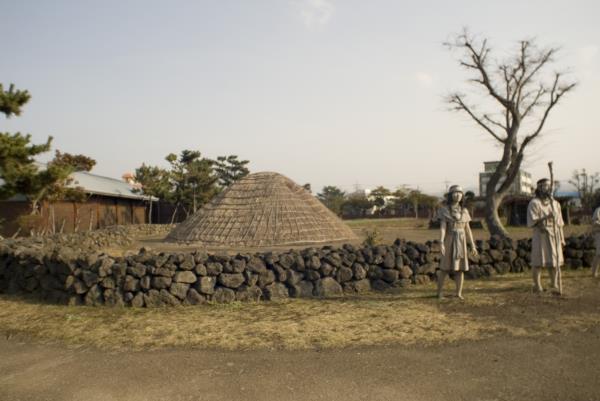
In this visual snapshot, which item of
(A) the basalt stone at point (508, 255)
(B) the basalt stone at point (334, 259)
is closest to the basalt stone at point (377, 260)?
(B) the basalt stone at point (334, 259)

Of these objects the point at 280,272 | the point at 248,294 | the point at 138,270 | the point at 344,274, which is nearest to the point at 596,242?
the point at 344,274

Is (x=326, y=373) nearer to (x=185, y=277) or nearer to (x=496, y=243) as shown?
(x=185, y=277)

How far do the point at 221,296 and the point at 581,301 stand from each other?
5.63 metres

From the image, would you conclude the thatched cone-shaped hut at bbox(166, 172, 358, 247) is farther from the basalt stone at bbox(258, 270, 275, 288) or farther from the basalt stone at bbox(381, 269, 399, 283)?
the basalt stone at bbox(258, 270, 275, 288)

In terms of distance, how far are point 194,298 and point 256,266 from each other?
3.73ft

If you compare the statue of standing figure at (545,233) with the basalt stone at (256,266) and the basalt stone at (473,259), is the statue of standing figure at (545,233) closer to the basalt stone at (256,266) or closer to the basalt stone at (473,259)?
the basalt stone at (473,259)

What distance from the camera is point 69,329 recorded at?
5.97 meters

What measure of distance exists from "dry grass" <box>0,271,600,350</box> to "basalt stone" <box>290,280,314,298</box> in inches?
13.3

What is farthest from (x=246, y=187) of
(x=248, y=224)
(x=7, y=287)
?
(x=7, y=287)

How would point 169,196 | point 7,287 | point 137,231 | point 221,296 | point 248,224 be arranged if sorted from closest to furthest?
point 221,296 < point 7,287 < point 248,224 < point 137,231 < point 169,196

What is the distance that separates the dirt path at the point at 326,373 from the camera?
12.3 feet

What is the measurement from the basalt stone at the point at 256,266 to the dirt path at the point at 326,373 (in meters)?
2.60

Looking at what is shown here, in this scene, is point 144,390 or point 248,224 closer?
point 144,390

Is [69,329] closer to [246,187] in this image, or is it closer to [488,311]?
[488,311]
